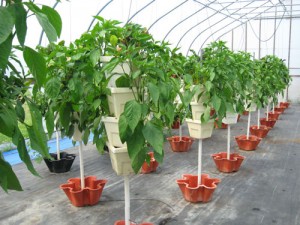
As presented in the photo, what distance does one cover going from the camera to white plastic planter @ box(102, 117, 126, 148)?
1.92 metres

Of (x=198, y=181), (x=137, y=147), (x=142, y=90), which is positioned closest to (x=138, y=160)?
(x=137, y=147)

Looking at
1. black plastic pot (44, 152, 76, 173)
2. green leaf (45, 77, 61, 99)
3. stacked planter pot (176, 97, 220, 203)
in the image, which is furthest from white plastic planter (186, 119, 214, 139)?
black plastic pot (44, 152, 76, 173)

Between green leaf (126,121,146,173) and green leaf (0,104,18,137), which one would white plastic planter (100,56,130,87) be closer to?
green leaf (126,121,146,173)

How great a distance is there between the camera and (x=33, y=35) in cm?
546

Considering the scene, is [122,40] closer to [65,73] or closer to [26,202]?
[65,73]

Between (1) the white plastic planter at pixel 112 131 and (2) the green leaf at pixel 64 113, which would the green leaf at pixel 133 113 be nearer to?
(1) the white plastic planter at pixel 112 131

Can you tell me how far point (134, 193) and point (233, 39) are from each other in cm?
1076

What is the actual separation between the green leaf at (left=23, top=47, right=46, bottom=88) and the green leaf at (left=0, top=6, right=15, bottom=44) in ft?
0.25

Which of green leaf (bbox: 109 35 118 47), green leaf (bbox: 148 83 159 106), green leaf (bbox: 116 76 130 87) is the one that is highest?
green leaf (bbox: 109 35 118 47)

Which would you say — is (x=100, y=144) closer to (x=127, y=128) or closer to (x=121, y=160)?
(x=121, y=160)

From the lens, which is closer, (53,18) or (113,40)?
(53,18)

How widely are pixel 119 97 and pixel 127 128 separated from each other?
269 mm

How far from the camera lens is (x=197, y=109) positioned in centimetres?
324

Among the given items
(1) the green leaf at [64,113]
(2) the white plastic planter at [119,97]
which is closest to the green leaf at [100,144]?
(2) the white plastic planter at [119,97]
